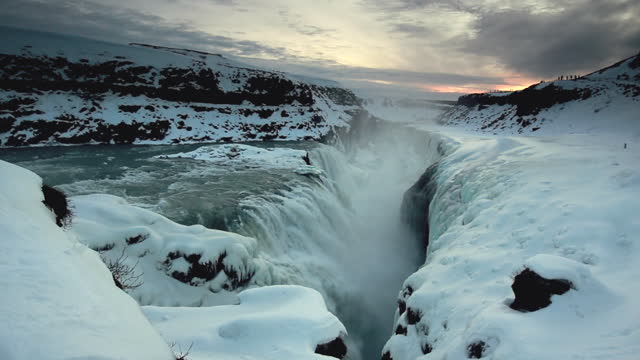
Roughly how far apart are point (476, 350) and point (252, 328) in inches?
146

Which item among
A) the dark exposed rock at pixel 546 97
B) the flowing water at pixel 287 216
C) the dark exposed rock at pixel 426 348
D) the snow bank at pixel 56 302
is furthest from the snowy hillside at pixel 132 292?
the dark exposed rock at pixel 546 97

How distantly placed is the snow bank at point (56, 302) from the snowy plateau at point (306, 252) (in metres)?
0.02

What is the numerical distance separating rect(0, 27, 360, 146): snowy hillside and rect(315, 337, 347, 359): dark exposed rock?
36.2m

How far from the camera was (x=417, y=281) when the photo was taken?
344 inches

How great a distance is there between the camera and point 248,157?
86.0 ft

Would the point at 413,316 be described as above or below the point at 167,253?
above

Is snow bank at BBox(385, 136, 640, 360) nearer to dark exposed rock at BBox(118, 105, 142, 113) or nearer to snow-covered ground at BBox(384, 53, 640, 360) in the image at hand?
snow-covered ground at BBox(384, 53, 640, 360)

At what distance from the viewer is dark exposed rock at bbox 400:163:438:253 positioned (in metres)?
17.9

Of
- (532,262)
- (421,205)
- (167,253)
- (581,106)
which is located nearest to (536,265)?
(532,262)

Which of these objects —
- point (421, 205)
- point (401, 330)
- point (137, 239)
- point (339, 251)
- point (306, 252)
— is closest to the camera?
point (401, 330)

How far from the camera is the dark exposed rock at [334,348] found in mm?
5819

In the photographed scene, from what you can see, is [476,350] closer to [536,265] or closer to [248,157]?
[536,265]

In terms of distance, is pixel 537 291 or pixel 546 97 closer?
pixel 537 291

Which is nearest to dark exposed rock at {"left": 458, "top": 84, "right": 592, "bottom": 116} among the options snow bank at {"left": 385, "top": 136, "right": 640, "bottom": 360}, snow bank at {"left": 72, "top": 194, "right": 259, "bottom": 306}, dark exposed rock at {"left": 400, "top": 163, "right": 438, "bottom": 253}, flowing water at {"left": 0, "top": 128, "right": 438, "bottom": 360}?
flowing water at {"left": 0, "top": 128, "right": 438, "bottom": 360}
